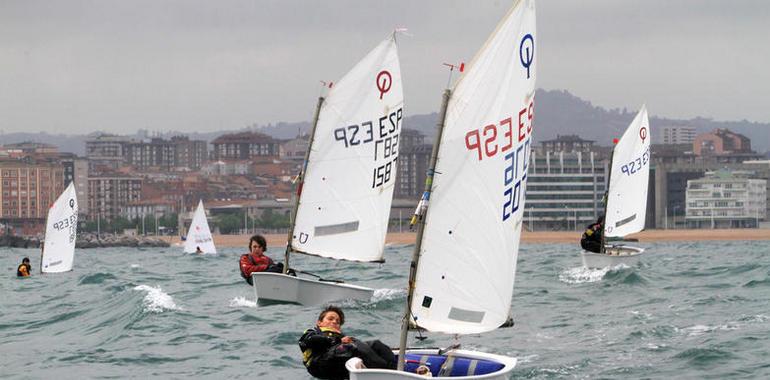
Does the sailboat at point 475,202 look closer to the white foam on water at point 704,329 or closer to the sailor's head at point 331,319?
the sailor's head at point 331,319

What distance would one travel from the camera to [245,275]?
28953 mm

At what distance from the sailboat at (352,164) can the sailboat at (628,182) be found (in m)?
17.2

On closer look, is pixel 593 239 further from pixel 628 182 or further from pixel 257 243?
pixel 257 243

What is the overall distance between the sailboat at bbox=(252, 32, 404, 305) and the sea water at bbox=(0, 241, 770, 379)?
1824 millimetres

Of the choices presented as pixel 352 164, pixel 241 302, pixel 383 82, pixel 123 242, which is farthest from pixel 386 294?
pixel 123 242

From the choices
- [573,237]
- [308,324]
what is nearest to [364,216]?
[308,324]

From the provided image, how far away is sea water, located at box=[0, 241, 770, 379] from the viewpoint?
68.8 feet

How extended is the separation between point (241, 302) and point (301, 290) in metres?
3.97

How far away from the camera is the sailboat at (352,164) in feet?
99.0

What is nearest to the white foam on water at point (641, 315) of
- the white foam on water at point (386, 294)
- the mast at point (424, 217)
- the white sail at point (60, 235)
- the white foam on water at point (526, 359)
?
the white foam on water at point (386, 294)

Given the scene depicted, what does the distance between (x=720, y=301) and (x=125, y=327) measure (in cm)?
1360

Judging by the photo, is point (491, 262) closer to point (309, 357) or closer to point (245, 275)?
point (309, 357)

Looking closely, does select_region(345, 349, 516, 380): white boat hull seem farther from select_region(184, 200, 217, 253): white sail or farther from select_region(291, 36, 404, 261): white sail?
select_region(184, 200, 217, 253): white sail

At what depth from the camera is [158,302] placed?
1254 inches
